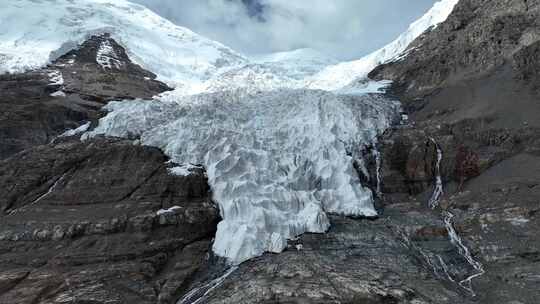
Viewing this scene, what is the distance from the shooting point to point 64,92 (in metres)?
38.4

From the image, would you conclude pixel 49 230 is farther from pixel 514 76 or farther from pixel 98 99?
pixel 514 76

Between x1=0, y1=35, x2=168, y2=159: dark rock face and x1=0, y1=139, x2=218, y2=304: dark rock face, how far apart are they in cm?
582

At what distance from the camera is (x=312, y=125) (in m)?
26.9

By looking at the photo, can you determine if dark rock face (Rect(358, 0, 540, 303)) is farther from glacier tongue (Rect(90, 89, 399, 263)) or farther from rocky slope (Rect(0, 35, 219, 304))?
rocky slope (Rect(0, 35, 219, 304))

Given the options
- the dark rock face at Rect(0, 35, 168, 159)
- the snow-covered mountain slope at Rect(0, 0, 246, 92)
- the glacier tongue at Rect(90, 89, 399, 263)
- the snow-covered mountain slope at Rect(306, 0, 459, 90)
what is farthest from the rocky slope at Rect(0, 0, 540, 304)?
the snow-covered mountain slope at Rect(0, 0, 246, 92)

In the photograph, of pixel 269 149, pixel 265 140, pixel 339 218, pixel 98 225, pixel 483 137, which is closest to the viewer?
pixel 98 225

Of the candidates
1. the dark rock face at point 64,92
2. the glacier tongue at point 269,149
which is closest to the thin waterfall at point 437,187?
the glacier tongue at point 269,149

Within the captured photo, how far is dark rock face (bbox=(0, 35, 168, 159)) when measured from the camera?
28.8m

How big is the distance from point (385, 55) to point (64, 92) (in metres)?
34.3

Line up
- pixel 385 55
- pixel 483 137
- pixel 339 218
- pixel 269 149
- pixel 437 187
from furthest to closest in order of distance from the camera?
pixel 385 55 → pixel 269 149 → pixel 483 137 → pixel 437 187 → pixel 339 218

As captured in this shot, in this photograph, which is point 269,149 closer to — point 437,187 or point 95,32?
point 437,187

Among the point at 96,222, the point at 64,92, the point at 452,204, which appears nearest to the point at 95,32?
the point at 64,92

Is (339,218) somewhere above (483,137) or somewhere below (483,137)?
below

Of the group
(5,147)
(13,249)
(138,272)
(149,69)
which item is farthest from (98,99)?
(138,272)
